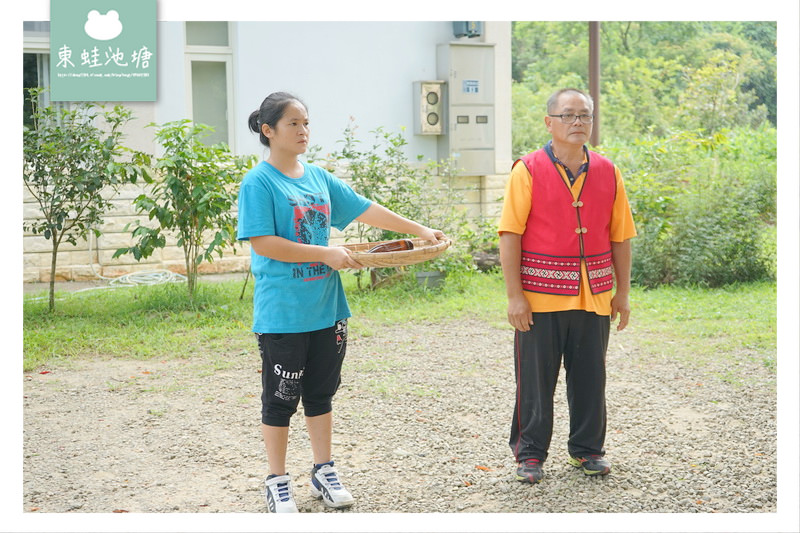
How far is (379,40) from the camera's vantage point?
1012 centimetres

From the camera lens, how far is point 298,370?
328 centimetres

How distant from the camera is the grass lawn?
20.6 ft

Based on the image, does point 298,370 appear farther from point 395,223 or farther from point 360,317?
point 360,317

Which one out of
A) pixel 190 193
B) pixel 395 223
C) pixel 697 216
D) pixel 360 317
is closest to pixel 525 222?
pixel 395 223

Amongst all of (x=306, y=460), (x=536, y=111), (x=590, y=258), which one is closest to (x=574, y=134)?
(x=590, y=258)

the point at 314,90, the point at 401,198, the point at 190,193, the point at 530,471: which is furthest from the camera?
the point at 314,90

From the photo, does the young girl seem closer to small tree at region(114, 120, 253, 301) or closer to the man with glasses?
the man with glasses

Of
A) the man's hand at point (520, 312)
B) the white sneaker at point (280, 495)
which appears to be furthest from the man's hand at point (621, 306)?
the white sneaker at point (280, 495)

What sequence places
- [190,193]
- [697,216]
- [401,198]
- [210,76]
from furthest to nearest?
1. [210,76]
2. [697,216]
3. [401,198]
4. [190,193]

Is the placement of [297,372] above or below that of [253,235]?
below

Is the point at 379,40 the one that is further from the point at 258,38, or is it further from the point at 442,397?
the point at 442,397

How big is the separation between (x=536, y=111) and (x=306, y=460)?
18133 millimetres

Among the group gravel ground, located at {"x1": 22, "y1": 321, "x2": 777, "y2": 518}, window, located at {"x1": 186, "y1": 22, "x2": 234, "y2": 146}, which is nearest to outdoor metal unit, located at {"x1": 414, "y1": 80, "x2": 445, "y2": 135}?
window, located at {"x1": 186, "y1": 22, "x2": 234, "y2": 146}

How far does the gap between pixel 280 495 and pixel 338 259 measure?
944mm
